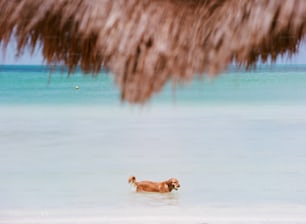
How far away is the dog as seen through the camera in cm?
427

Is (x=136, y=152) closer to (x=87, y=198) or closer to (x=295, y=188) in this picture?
(x=87, y=198)

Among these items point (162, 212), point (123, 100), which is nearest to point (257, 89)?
point (162, 212)

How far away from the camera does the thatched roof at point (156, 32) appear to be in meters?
1.34

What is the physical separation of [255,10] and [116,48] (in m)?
0.32

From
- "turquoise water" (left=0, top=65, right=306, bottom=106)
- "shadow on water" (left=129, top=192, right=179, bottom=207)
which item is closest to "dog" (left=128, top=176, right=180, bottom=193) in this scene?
"shadow on water" (left=129, top=192, right=179, bottom=207)

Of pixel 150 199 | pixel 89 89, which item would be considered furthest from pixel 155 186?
pixel 89 89

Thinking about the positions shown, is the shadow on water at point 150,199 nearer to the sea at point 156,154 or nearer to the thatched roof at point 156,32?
the sea at point 156,154

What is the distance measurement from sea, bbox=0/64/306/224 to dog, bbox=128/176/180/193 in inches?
2.2

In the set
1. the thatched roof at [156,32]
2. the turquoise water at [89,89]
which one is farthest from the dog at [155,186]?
the thatched roof at [156,32]

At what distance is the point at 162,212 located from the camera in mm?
4336

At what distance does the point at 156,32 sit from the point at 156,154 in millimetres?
4187

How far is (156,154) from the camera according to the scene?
18.2 ft

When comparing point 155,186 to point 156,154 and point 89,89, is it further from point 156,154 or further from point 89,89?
point 156,154

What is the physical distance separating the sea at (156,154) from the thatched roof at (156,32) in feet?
6.59
